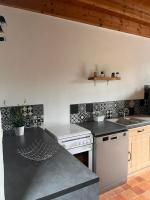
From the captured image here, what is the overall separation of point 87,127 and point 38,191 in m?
1.69

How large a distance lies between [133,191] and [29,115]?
1846 millimetres

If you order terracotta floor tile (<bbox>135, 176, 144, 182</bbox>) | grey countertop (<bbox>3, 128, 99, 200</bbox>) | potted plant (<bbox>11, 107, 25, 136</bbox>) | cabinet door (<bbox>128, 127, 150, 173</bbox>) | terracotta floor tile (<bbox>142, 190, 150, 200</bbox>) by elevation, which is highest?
potted plant (<bbox>11, 107, 25, 136</bbox>)

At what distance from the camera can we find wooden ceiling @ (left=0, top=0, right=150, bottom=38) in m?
2.45

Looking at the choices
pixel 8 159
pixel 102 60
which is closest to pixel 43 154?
pixel 8 159

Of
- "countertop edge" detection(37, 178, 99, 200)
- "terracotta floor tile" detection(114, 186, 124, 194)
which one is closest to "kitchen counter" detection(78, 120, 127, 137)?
"terracotta floor tile" detection(114, 186, 124, 194)

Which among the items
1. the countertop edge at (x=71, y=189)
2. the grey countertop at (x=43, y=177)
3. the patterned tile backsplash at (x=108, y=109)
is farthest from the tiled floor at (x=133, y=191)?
the countertop edge at (x=71, y=189)

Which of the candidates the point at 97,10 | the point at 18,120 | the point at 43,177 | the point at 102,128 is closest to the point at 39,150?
the point at 43,177

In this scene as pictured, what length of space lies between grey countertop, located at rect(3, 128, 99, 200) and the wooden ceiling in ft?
6.41

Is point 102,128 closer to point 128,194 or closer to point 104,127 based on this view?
point 104,127

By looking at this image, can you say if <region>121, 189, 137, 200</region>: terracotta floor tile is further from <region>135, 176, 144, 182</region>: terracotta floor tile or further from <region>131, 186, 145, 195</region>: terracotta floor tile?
<region>135, 176, 144, 182</region>: terracotta floor tile

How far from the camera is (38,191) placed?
1038 millimetres

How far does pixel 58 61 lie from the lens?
2.73 metres

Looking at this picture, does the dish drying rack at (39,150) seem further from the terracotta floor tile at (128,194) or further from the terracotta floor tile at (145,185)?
the terracotta floor tile at (145,185)

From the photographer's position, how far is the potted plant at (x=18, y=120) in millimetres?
2254
